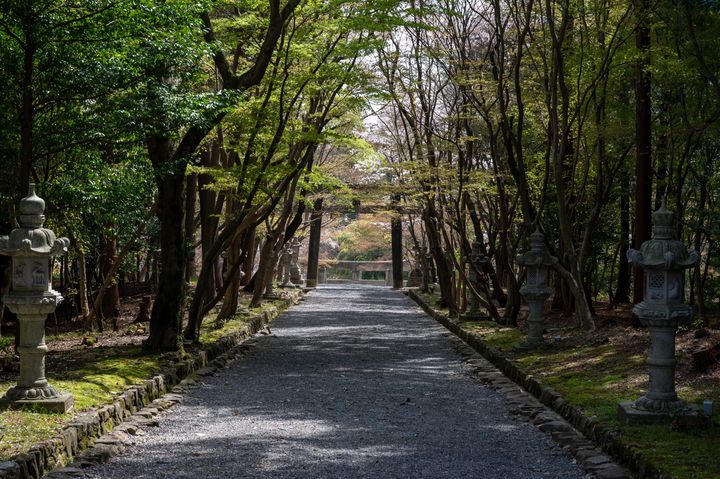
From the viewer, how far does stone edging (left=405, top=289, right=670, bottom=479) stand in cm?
→ 543

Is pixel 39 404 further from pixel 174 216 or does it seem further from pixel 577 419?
pixel 174 216

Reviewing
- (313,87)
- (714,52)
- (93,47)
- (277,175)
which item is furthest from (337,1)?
(714,52)

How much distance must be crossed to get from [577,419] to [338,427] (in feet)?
7.01

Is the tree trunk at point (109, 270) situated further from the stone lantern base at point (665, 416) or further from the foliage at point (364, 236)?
the foliage at point (364, 236)

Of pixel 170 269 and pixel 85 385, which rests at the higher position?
pixel 170 269

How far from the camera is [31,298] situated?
6742 millimetres

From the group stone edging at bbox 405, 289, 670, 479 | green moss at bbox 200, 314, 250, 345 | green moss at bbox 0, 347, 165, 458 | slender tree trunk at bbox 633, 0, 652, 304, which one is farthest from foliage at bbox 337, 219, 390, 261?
green moss at bbox 0, 347, 165, 458

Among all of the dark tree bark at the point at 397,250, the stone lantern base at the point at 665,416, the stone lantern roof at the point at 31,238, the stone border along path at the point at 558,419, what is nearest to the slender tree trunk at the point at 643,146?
the stone border along path at the point at 558,419

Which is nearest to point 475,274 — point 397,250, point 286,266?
point 286,266

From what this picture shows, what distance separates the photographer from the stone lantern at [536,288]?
40.0 ft

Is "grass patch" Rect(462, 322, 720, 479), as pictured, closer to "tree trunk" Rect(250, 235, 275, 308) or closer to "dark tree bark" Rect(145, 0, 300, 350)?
"dark tree bark" Rect(145, 0, 300, 350)

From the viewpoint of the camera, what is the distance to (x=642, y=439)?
600 centimetres

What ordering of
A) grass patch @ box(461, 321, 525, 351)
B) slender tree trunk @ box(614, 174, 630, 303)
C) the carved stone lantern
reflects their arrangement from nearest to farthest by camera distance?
grass patch @ box(461, 321, 525, 351)
the carved stone lantern
slender tree trunk @ box(614, 174, 630, 303)

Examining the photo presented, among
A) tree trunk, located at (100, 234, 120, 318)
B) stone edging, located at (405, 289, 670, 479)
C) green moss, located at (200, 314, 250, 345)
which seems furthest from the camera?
tree trunk, located at (100, 234, 120, 318)
